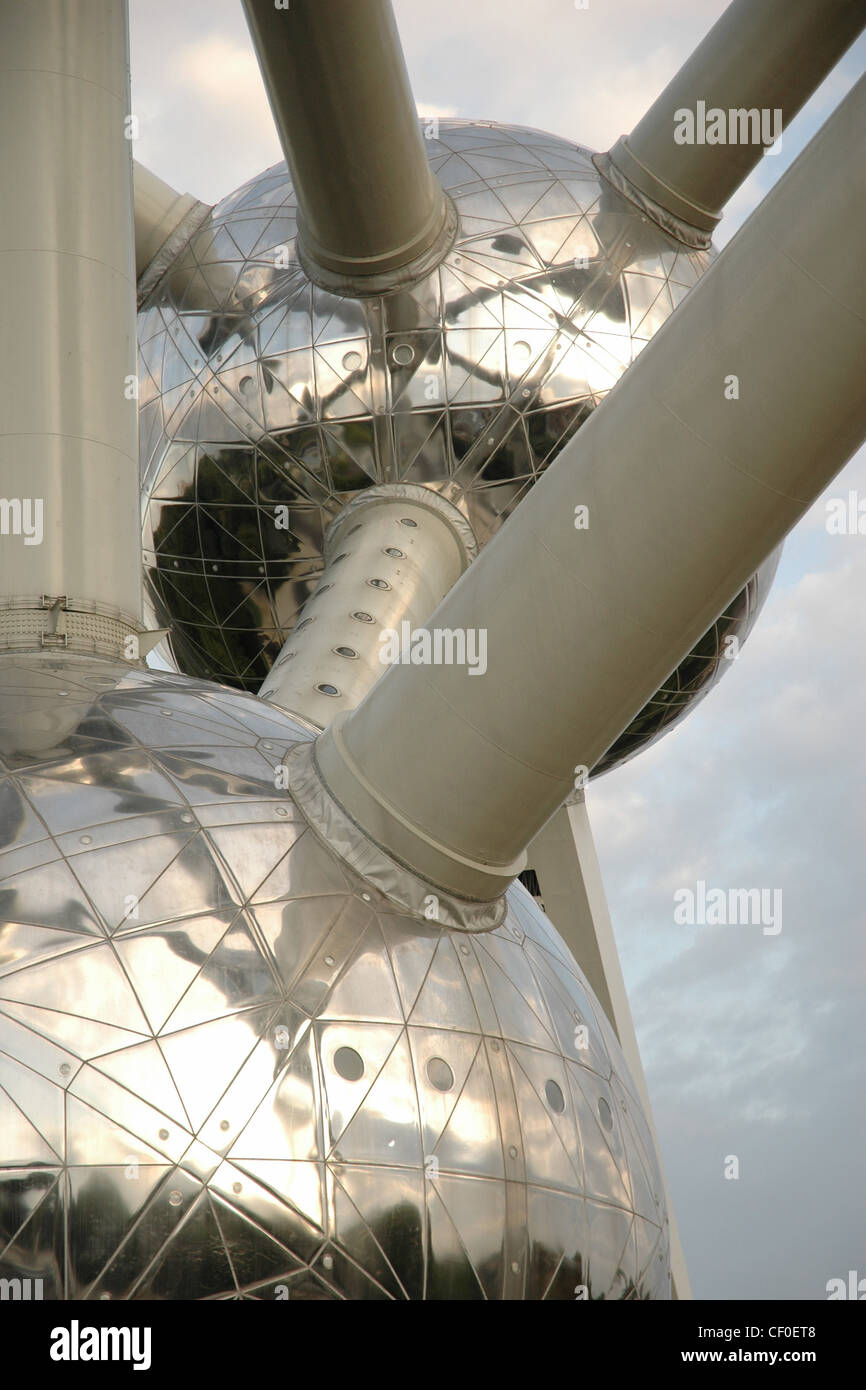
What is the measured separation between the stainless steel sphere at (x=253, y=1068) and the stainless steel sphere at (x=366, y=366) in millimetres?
5519

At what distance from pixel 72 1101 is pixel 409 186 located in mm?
7635

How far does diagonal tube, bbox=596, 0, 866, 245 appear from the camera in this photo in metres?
11.0

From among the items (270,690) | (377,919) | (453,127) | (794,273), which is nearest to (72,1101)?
(377,919)

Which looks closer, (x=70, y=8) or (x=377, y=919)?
(x=377, y=919)

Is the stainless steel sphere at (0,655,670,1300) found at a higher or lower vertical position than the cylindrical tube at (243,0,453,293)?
lower

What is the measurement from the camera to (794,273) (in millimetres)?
6059

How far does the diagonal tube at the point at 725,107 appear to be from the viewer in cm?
1100

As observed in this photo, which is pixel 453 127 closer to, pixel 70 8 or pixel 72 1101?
pixel 70 8

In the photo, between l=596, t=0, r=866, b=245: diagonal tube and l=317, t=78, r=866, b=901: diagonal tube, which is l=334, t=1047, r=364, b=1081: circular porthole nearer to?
l=317, t=78, r=866, b=901: diagonal tube

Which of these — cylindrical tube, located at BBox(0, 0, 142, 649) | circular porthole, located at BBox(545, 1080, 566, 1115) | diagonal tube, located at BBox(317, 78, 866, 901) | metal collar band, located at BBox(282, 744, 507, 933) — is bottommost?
circular porthole, located at BBox(545, 1080, 566, 1115)

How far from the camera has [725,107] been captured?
38.4 ft

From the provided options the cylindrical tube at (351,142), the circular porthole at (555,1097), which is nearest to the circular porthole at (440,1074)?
the circular porthole at (555,1097)

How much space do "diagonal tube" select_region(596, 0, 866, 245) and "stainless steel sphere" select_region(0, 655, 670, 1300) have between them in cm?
618

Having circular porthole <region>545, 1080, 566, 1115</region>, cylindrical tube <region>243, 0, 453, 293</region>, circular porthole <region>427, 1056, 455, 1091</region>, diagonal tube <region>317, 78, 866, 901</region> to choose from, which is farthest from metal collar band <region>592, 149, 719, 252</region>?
circular porthole <region>427, 1056, 455, 1091</region>
